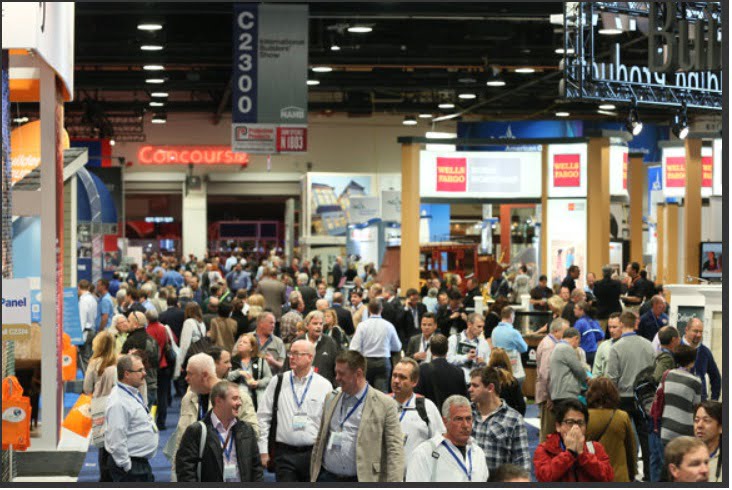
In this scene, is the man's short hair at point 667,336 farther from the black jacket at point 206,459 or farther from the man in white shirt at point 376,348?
the black jacket at point 206,459

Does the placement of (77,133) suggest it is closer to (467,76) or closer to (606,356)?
(467,76)

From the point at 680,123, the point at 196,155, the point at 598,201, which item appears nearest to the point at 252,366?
the point at 680,123

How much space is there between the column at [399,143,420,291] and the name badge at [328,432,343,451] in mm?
16821

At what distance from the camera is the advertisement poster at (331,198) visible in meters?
36.5

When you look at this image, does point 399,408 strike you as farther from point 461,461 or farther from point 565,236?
point 565,236

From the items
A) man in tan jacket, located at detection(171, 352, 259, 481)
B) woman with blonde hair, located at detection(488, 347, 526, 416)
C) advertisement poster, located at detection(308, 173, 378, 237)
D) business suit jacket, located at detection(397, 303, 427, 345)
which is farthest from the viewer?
advertisement poster, located at detection(308, 173, 378, 237)

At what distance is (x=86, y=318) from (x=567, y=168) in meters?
11.3

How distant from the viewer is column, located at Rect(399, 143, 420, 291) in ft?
77.7

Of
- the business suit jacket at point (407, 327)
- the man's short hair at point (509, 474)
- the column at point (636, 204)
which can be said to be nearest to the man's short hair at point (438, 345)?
the man's short hair at point (509, 474)

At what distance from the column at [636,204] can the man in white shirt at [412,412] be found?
80.3 ft

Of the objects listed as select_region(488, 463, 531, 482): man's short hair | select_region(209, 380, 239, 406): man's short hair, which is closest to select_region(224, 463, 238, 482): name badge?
select_region(209, 380, 239, 406): man's short hair

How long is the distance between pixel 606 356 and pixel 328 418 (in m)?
4.73

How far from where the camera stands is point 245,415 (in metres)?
7.82

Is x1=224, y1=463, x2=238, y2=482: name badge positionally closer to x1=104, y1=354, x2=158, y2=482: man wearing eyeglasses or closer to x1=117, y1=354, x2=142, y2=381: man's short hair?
x1=104, y1=354, x2=158, y2=482: man wearing eyeglasses
